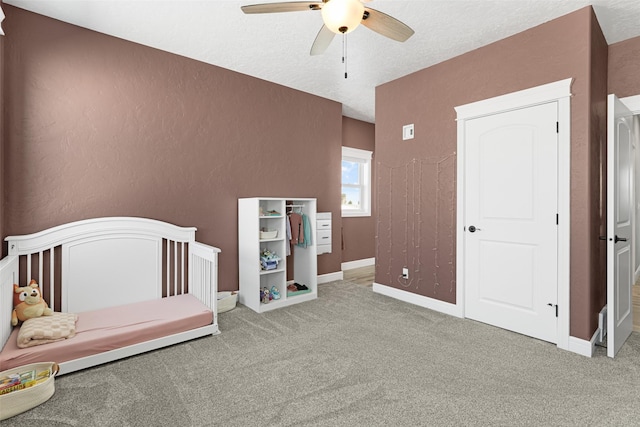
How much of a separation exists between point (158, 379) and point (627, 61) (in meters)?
4.53

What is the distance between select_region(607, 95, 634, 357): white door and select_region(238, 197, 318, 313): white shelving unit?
2.67 meters

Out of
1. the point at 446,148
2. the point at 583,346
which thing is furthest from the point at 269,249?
the point at 583,346

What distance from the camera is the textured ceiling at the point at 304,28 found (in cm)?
244

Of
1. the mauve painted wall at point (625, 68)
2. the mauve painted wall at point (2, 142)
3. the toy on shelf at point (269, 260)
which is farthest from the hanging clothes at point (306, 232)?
the mauve painted wall at point (625, 68)

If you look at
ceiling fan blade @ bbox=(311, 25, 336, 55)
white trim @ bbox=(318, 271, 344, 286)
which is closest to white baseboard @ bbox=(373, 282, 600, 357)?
white trim @ bbox=(318, 271, 344, 286)

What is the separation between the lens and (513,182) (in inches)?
110

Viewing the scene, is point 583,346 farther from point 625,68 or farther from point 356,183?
point 356,183

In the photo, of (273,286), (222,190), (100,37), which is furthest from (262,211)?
(100,37)

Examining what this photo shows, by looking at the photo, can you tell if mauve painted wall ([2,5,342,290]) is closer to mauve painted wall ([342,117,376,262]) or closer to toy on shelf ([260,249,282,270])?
toy on shelf ([260,249,282,270])

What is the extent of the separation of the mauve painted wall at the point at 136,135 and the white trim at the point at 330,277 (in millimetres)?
1245

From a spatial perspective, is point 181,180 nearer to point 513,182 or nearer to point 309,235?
point 309,235

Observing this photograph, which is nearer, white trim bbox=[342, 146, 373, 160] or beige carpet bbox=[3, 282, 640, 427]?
beige carpet bbox=[3, 282, 640, 427]

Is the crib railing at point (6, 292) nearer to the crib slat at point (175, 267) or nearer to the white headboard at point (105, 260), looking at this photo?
the white headboard at point (105, 260)

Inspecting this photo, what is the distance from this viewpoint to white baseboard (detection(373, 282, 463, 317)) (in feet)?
10.7
